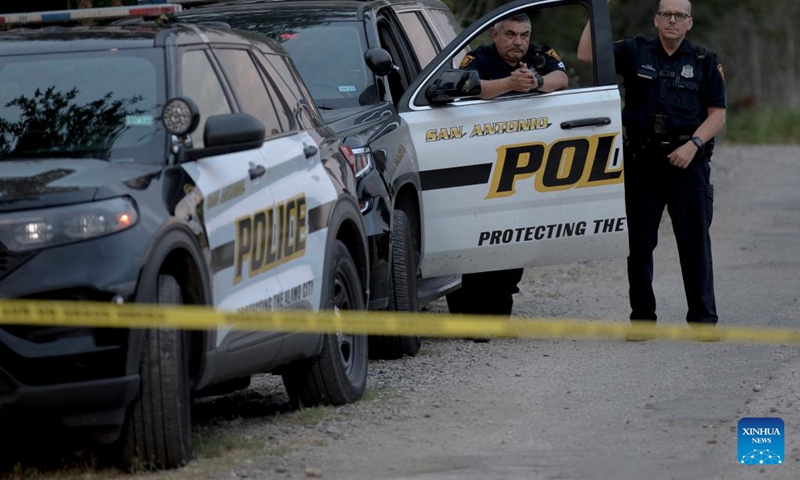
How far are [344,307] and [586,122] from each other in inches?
92.5

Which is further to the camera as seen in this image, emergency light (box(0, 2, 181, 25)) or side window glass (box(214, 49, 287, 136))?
side window glass (box(214, 49, 287, 136))

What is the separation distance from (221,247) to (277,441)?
3.29ft

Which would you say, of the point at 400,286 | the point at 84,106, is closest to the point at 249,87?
the point at 84,106

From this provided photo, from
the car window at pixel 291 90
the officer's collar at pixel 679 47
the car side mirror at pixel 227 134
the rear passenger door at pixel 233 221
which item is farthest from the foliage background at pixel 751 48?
the car side mirror at pixel 227 134

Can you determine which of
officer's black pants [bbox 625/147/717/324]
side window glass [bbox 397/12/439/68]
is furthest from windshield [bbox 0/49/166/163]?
side window glass [bbox 397/12/439/68]

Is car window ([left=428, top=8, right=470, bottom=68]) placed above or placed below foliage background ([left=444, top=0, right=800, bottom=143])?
above

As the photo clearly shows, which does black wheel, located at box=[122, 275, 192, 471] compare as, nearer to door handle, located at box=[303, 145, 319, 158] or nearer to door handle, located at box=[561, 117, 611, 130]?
door handle, located at box=[303, 145, 319, 158]

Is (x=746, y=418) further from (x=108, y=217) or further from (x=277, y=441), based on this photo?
(x=108, y=217)

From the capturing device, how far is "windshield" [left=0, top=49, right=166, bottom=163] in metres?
6.31

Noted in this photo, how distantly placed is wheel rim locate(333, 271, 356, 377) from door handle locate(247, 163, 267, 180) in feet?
3.23

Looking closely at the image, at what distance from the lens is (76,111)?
256 inches

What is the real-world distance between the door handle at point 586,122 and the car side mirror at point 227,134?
129 inches

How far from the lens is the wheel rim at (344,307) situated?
754 centimetres

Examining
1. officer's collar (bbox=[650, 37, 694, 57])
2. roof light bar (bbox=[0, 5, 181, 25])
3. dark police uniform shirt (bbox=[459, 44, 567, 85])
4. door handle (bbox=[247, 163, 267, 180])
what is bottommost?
dark police uniform shirt (bbox=[459, 44, 567, 85])
